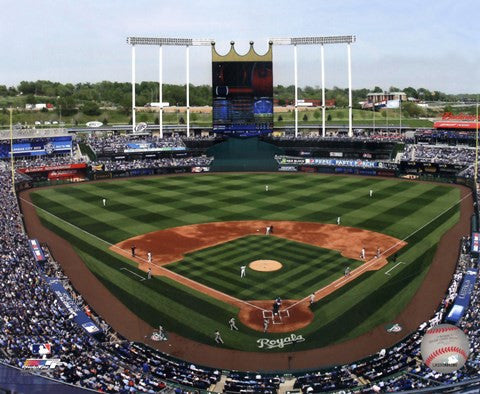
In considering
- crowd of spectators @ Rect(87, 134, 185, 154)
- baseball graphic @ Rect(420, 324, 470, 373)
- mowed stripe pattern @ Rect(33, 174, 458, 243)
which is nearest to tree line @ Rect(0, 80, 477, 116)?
crowd of spectators @ Rect(87, 134, 185, 154)

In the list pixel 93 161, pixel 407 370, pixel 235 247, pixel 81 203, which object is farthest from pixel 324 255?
pixel 93 161

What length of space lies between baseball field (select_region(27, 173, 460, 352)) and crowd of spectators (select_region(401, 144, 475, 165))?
347 inches

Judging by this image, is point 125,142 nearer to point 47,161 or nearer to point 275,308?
point 47,161

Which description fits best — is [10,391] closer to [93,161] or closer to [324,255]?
[324,255]

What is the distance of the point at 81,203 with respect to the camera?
56656mm

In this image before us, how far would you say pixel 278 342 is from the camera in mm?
24906

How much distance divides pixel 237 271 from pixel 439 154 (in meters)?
52.2

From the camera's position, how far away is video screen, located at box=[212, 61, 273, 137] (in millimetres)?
77000

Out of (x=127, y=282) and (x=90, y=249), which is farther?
(x=90, y=249)

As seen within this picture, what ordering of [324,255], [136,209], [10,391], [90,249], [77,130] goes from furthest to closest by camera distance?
[77,130] < [136,209] < [90,249] < [324,255] < [10,391]

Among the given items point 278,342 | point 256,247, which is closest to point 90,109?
point 256,247

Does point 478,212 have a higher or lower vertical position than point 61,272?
higher

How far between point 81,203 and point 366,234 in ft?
106

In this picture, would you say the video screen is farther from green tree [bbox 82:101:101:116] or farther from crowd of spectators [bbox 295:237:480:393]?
green tree [bbox 82:101:101:116]
